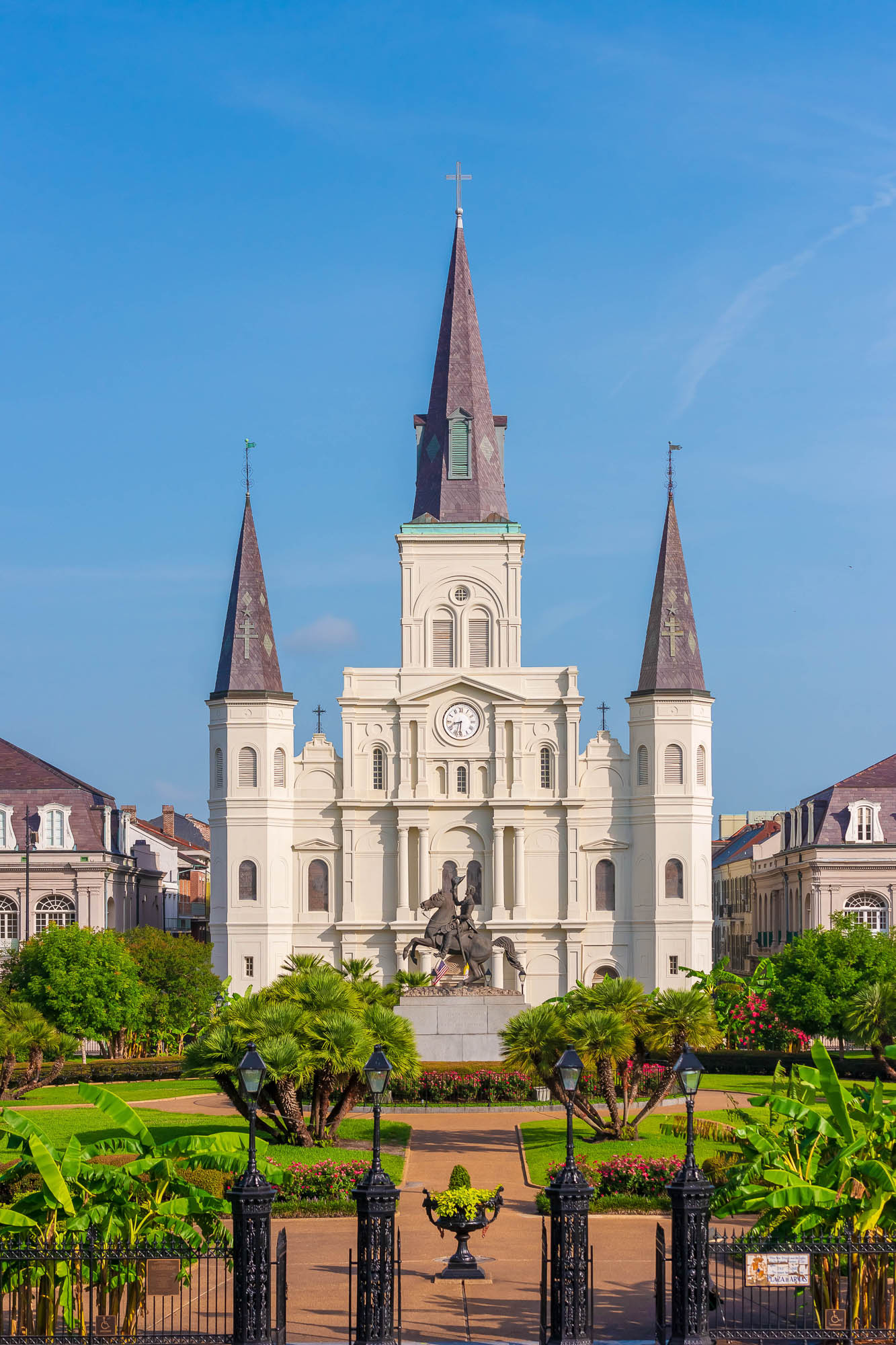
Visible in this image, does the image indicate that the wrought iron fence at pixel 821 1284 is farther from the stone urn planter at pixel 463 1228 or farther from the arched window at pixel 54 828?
the arched window at pixel 54 828

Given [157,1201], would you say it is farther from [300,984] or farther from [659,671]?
[659,671]

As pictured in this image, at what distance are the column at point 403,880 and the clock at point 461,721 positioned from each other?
5357 millimetres

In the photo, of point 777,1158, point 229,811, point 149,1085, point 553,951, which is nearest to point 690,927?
point 553,951

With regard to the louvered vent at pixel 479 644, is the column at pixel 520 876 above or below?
below

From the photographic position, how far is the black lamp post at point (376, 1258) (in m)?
21.7

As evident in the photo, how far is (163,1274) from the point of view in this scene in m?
21.2

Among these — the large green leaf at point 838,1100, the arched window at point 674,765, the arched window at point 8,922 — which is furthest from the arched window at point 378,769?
the large green leaf at point 838,1100

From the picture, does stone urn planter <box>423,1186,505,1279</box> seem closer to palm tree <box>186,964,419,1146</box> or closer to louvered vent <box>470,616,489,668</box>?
palm tree <box>186,964,419,1146</box>

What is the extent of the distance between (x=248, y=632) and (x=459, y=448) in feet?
51.5

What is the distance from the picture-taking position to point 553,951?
84312mm

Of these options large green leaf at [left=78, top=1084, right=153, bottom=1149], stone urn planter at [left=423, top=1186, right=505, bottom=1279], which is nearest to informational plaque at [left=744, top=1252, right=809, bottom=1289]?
stone urn planter at [left=423, top=1186, right=505, bottom=1279]

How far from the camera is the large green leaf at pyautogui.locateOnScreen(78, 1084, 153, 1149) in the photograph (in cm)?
2377

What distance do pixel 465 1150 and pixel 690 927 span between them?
44.3 meters

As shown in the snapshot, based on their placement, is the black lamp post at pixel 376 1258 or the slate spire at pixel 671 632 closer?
the black lamp post at pixel 376 1258
